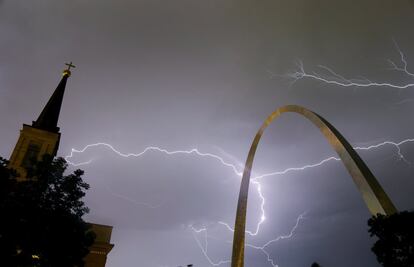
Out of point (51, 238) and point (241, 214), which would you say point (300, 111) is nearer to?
point (241, 214)

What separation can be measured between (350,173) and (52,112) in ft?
108

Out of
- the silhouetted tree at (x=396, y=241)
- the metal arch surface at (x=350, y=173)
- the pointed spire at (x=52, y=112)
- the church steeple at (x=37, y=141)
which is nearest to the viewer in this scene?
the silhouetted tree at (x=396, y=241)

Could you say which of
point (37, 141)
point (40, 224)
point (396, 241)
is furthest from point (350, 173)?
point (37, 141)

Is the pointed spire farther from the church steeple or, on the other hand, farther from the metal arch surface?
the metal arch surface

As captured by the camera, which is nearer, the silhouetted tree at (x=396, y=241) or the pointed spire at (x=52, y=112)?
the silhouetted tree at (x=396, y=241)

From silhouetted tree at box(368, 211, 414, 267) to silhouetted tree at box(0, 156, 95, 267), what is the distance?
36.7 feet

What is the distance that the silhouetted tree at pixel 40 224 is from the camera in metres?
10.3

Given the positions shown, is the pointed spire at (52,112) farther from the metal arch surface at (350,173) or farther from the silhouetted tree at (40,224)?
the metal arch surface at (350,173)

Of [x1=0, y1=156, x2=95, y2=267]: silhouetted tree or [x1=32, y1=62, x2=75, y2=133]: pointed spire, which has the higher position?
[x1=32, y1=62, x2=75, y2=133]: pointed spire

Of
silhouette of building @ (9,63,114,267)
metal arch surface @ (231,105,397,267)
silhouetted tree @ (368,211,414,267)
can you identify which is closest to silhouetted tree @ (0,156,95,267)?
silhouetted tree @ (368,211,414,267)

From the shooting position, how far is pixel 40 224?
11.0 m

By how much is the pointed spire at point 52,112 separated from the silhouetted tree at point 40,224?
851 inches

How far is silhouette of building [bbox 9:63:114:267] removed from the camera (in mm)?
24031

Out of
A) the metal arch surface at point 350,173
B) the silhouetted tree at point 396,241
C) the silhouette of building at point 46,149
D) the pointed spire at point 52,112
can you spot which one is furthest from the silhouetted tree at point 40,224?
the pointed spire at point 52,112
